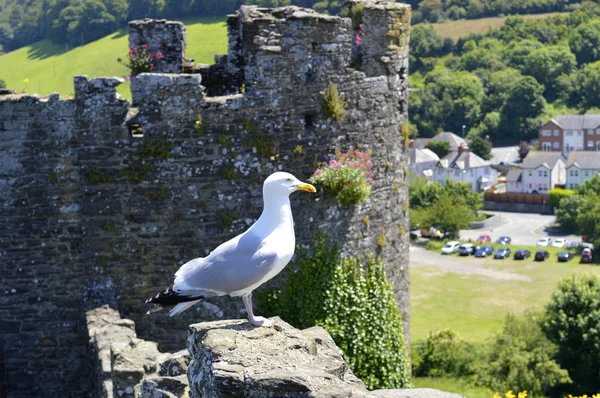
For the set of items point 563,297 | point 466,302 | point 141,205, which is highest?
point 141,205

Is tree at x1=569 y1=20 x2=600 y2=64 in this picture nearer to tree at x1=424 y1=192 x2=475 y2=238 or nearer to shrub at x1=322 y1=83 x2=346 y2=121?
tree at x1=424 y1=192 x2=475 y2=238

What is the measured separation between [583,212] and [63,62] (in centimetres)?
6319

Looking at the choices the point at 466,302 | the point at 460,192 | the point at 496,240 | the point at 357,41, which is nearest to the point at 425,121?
the point at 460,192

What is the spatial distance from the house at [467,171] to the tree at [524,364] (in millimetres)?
86610

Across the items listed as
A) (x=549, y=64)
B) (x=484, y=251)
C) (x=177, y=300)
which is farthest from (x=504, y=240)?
(x=177, y=300)

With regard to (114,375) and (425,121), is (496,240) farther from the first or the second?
(114,375)

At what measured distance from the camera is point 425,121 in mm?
138375

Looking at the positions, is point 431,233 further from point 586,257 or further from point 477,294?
point 477,294

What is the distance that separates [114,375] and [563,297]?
1870 centimetres

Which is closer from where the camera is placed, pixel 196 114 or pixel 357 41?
pixel 196 114

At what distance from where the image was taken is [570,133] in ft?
401

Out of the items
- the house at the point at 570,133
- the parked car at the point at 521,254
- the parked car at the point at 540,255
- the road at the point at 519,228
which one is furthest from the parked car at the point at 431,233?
the house at the point at 570,133

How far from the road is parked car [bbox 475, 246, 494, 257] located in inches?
215

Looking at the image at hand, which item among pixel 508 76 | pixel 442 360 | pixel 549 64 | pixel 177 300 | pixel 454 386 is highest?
pixel 177 300
